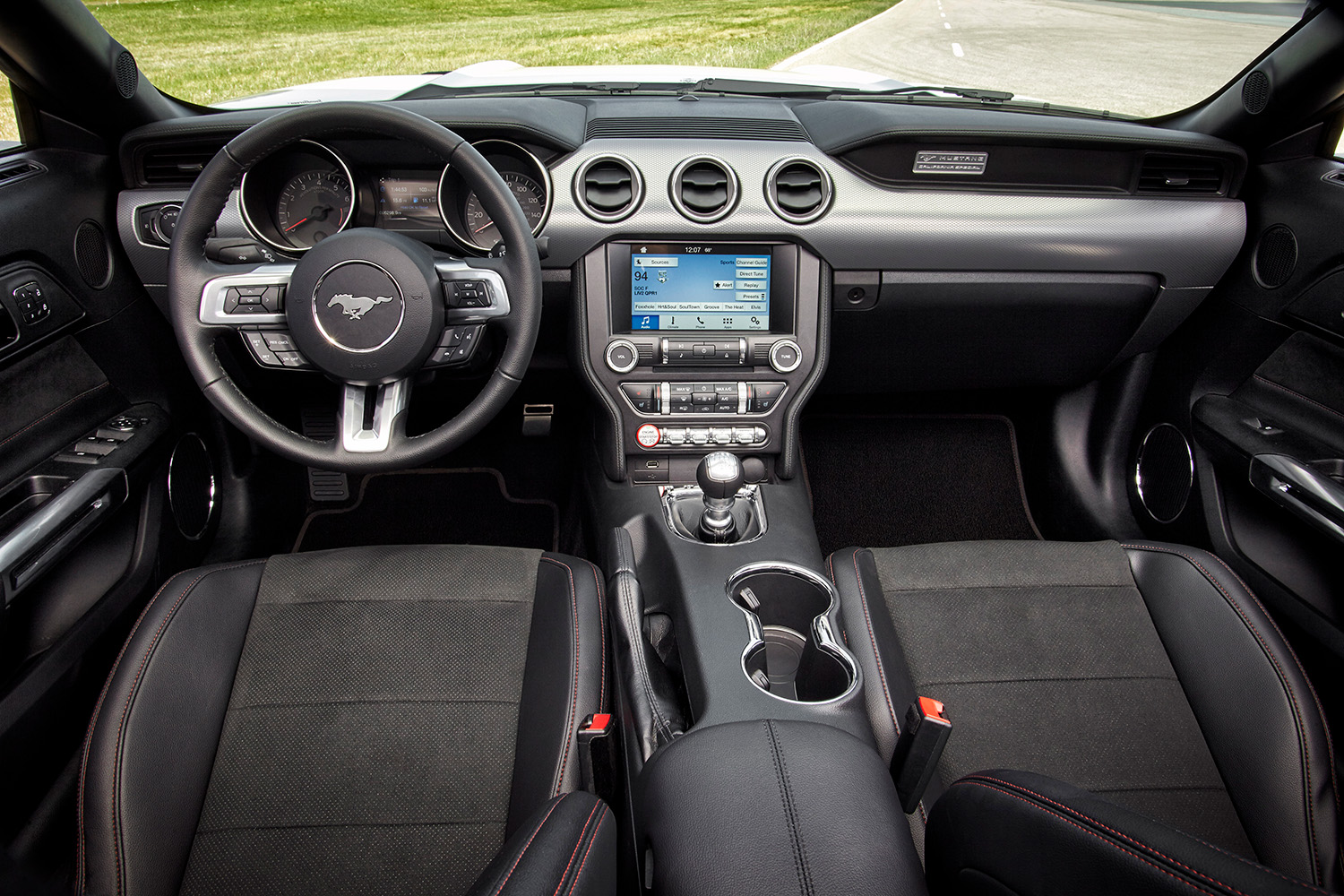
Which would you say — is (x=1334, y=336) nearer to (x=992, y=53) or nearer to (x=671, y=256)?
(x=671, y=256)

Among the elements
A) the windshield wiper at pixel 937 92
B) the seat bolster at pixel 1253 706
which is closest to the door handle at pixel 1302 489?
the seat bolster at pixel 1253 706

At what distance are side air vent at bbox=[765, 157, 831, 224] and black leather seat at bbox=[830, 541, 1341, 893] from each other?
836mm

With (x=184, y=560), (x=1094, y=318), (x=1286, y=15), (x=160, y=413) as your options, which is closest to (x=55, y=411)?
(x=160, y=413)

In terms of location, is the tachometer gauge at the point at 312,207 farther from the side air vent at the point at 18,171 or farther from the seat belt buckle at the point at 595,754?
the seat belt buckle at the point at 595,754

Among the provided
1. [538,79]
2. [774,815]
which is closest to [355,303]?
[774,815]

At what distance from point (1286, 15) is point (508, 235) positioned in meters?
1.95

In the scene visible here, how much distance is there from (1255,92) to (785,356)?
131 centimetres

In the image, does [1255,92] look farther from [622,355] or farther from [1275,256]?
[622,355]

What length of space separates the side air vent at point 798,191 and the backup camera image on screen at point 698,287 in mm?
115

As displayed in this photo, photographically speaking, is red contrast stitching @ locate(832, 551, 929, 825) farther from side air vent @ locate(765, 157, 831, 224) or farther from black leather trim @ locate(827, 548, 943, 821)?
side air vent @ locate(765, 157, 831, 224)

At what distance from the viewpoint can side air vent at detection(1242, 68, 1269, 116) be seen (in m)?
1.86

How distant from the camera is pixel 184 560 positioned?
2016 mm

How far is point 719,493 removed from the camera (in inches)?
63.6

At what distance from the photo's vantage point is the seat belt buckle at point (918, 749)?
117 centimetres
